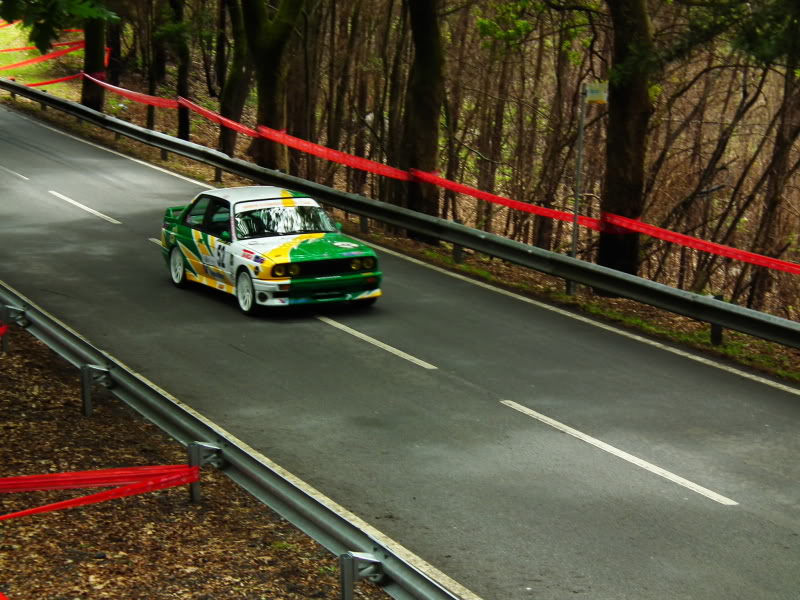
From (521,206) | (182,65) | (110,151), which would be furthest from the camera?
(182,65)

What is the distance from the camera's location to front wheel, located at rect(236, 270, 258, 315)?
44.7ft

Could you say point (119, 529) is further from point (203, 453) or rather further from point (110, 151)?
point (110, 151)

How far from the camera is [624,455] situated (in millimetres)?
9094

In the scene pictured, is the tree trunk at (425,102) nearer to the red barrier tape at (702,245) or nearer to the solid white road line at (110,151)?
the red barrier tape at (702,245)

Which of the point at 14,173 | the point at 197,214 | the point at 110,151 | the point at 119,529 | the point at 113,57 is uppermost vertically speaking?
the point at 113,57

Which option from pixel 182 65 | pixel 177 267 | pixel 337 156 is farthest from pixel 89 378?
pixel 182 65

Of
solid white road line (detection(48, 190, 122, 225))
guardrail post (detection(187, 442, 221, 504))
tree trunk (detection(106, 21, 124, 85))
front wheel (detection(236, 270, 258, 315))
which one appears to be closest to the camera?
guardrail post (detection(187, 442, 221, 504))

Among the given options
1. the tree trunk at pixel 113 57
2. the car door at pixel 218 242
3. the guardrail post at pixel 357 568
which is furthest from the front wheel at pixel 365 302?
the tree trunk at pixel 113 57

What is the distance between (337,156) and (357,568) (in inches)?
697

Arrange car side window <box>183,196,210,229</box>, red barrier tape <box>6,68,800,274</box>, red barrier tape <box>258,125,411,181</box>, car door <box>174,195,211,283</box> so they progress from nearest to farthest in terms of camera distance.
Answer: red barrier tape <box>6,68,800,274</box> → car door <box>174,195,211,283</box> → car side window <box>183,196,210,229</box> → red barrier tape <box>258,125,411,181</box>

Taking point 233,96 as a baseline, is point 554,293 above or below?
below

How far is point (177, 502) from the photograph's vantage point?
25.4ft

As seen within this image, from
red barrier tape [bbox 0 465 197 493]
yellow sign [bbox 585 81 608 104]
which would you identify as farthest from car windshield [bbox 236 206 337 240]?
red barrier tape [bbox 0 465 197 493]

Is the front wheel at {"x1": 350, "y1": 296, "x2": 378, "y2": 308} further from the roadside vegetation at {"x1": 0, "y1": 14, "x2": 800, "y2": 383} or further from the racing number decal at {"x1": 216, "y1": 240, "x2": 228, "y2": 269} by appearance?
the roadside vegetation at {"x1": 0, "y1": 14, "x2": 800, "y2": 383}
